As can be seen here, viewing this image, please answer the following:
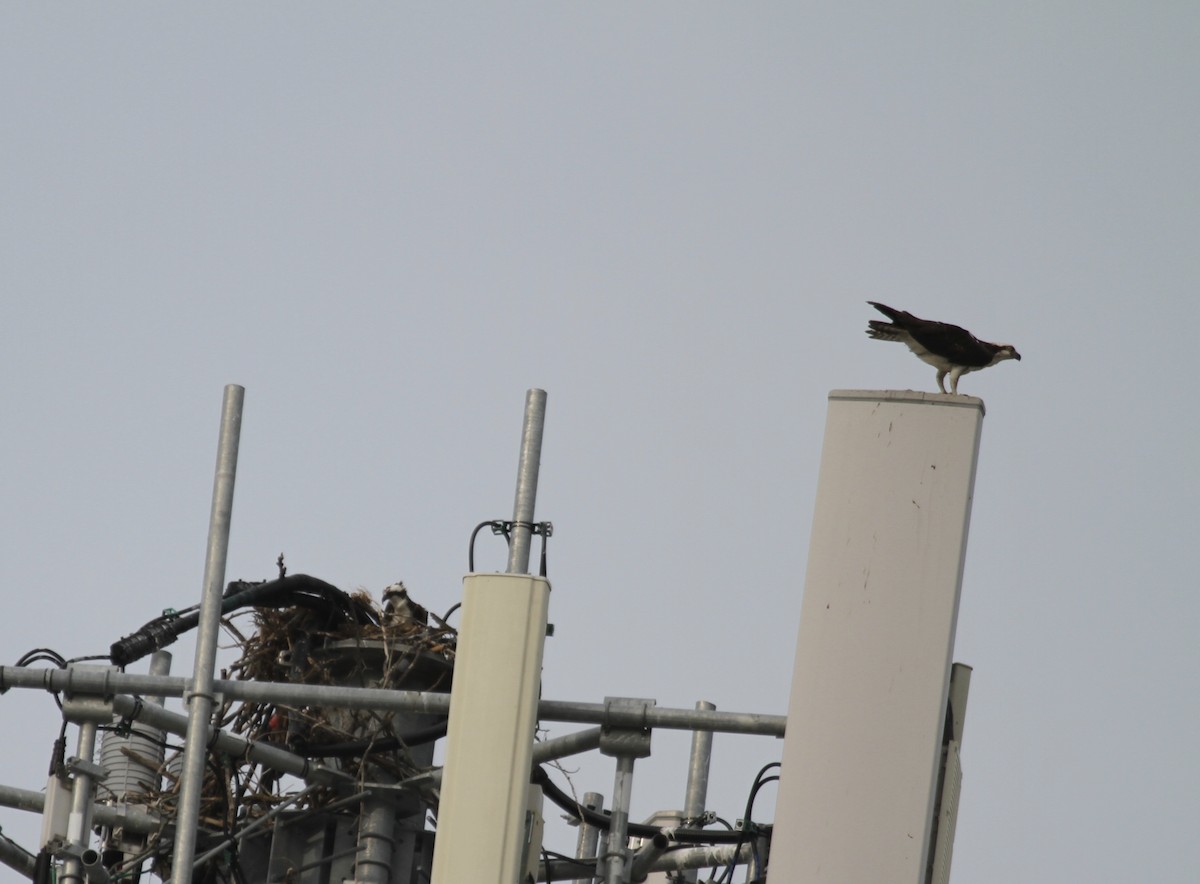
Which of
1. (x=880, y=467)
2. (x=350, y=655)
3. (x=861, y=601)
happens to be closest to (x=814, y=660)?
(x=861, y=601)

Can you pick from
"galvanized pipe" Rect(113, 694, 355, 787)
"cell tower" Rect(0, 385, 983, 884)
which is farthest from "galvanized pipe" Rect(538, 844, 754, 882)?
"galvanized pipe" Rect(113, 694, 355, 787)

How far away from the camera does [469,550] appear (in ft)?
→ 32.2

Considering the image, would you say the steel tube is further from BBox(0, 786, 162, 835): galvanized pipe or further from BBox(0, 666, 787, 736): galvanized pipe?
BBox(0, 786, 162, 835): galvanized pipe

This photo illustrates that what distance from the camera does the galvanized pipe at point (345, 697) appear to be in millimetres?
9406

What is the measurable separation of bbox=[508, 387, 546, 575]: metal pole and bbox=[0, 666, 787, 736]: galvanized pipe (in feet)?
2.20

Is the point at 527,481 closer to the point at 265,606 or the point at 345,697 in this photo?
the point at 345,697

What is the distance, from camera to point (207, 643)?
937cm

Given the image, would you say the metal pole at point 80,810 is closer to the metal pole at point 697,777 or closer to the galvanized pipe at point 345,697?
the galvanized pipe at point 345,697

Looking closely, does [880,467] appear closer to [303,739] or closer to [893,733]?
[893,733]

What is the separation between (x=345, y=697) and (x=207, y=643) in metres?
0.66

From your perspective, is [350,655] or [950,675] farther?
[350,655]

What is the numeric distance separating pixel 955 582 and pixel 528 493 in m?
2.09

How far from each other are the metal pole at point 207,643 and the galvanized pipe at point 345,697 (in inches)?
4.8

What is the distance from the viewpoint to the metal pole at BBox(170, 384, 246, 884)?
903 centimetres
